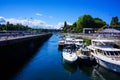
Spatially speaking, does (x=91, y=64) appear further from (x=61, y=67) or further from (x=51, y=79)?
(x=51, y=79)

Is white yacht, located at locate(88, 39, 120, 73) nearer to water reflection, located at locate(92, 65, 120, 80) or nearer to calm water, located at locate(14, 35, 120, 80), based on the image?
water reflection, located at locate(92, 65, 120, 80)

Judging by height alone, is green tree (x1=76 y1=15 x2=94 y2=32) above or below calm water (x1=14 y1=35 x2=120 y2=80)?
above

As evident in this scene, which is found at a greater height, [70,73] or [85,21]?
[85,21]

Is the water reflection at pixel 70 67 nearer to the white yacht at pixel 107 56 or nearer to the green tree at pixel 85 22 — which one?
the white yacht at pixel 107 56

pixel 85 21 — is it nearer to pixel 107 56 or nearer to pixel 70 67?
pixel 70 67

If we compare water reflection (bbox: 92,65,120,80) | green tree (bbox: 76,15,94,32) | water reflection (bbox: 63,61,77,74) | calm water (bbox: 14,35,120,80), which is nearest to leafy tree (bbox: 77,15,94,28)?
green tree (bbox: 76,15,94,32)

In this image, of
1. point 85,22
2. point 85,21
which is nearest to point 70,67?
point 85,21

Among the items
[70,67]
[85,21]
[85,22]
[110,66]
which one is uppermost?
[85,21]


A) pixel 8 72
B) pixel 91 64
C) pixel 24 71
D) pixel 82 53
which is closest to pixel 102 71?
pixel 91 64

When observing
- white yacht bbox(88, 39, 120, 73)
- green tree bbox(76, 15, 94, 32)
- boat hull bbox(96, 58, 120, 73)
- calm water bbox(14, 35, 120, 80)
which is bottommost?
calm water bbox(14, 35, 120, 80)

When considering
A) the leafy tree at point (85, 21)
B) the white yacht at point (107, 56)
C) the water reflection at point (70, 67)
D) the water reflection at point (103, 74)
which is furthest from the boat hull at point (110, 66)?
the leafy tree at point (85, 21)

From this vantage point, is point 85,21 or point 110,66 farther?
point 85,21

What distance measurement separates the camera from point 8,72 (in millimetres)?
29203

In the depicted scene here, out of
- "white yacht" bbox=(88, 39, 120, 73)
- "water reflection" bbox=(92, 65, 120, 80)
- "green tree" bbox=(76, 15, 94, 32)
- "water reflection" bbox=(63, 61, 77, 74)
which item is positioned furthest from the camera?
"green tree" bbox=(76, 15, 94, 32)
